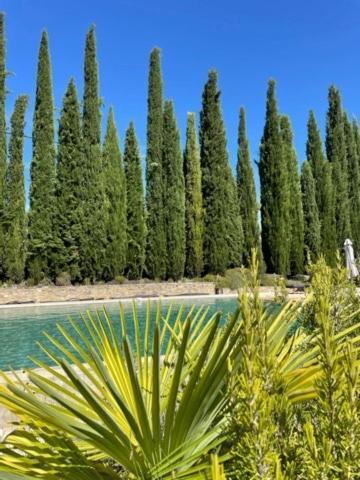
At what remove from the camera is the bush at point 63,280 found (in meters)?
19.7

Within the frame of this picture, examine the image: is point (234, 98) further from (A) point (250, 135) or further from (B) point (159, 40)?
(B) point (159, 40)

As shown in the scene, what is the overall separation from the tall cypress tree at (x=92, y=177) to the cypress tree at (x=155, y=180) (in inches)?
107

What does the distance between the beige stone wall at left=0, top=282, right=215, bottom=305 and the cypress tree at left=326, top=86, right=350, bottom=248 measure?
11.5 m

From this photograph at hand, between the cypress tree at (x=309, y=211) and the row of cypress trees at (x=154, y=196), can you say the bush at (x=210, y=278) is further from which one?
the cypress tree at (x=309, y=211)

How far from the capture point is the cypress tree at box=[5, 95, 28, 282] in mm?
19125

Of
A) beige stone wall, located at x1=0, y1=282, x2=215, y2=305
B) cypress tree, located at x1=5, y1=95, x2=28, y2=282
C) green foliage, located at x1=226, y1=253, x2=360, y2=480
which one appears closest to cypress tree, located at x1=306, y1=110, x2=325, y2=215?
beige stone wall, located at x1=0, y1=282, x2=215, y2=305

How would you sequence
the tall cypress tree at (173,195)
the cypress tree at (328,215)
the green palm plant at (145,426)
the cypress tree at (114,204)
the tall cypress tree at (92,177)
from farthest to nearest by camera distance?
1. the cypress tree at (328,215)
2. the tall cypress tree at (173,195)
3. the cypress tree at (114,204)
4. the tall cypress tree at (92,177)
5. the green palm plant at (145,426)

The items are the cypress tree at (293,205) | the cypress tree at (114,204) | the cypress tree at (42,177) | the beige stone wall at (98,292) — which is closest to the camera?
the beige stone wall at (98,292)

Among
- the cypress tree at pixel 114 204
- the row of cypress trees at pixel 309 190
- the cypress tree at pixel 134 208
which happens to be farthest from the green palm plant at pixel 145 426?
the row of cypress trees at pixel 309 190

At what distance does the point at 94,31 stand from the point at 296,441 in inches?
977

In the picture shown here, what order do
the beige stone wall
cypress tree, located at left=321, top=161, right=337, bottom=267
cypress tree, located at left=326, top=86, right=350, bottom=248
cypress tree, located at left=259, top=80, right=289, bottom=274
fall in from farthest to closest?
cypress tree, located at left=326, top=86, right=350, bottom=248 → cypress tree, located at left=321, top=161, right=337, bottom=267 → cypress tree, located at left=259, top=80, right=289, bottom=274 → the beige stone wall

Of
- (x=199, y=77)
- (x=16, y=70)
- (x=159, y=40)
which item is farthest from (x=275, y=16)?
(x=16, y=70)

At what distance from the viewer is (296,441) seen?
3.39 ft

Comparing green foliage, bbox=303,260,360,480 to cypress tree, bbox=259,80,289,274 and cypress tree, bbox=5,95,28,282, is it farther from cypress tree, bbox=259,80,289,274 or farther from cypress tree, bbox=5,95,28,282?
cypress tree, bbox=259,80,289,274
